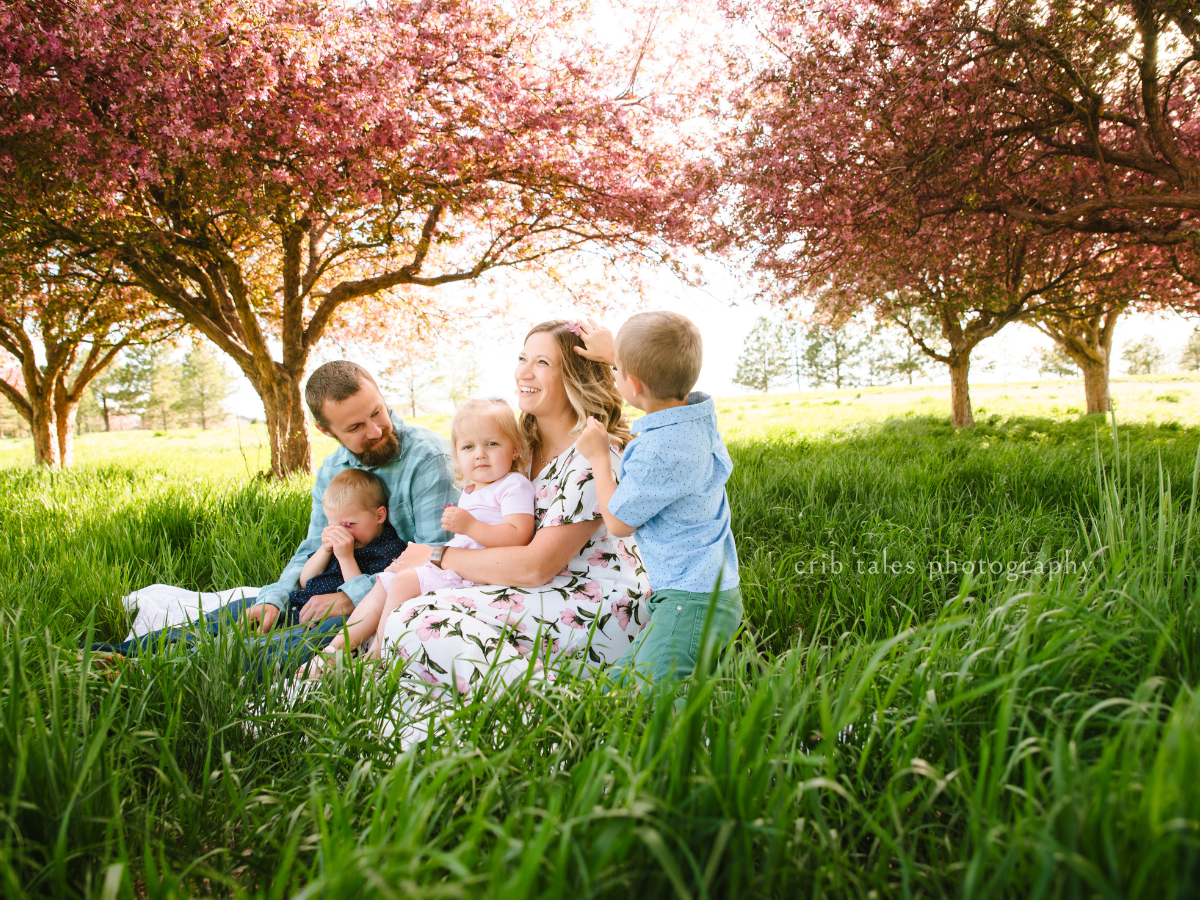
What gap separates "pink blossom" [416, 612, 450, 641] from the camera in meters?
2.30

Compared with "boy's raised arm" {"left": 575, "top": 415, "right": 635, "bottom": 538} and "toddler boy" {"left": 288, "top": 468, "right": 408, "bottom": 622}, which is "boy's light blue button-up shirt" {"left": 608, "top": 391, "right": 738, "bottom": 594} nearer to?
"boy's raised arm" {"left": 575, "top": 415, "right": 635, "bottom": 538}

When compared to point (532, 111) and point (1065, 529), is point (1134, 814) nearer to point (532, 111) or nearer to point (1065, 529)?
point (1065, 529)

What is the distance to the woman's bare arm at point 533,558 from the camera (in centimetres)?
244

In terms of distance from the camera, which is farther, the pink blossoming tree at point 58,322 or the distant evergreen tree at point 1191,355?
the distant evergreen tree at point 1191,355

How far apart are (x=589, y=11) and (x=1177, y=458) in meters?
7.20

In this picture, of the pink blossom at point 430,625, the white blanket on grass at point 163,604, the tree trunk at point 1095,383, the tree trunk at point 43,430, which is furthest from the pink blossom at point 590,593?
the tree trunk at point 1095,383

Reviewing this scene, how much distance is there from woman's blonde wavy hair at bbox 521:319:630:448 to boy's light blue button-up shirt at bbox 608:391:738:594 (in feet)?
1.11

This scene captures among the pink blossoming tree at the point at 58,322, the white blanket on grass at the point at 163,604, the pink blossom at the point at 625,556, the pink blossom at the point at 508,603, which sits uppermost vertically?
the pink blossoming tree at the point at 58,322

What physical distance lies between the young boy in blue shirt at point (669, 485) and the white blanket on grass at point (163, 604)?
6.56 ft

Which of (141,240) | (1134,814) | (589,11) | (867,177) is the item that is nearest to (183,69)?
(141,240)

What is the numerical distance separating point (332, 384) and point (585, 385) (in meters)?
1.32

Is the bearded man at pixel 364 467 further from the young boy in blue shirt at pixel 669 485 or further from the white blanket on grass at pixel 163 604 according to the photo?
the young boy in blue shirt at pixel 669 485

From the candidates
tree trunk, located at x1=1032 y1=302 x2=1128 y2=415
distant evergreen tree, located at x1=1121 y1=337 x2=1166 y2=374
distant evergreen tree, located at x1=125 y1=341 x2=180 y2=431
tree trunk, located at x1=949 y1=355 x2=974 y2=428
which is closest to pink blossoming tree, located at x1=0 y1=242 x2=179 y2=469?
tree trunk, located at x1=949 y1=355 x2=974 y2=428

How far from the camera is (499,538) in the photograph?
2.56 metres
